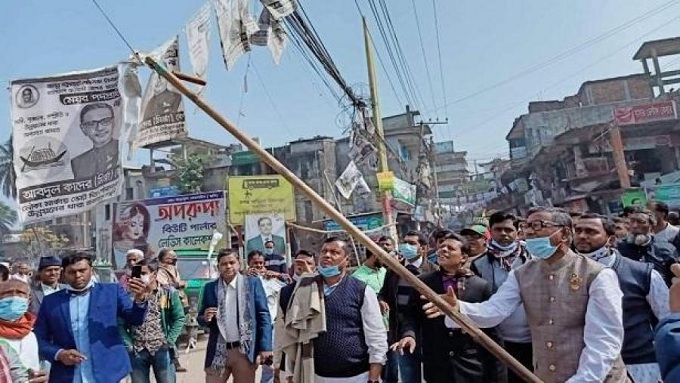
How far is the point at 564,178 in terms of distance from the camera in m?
28.6

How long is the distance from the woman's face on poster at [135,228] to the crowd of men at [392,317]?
11939 mm

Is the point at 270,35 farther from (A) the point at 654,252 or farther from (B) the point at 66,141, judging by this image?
(A) the point at 654,252

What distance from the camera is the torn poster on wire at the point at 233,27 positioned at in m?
5.60

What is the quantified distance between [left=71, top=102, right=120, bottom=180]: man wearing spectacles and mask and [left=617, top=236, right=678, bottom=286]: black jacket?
4.93 metres

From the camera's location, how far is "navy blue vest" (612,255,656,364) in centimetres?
336

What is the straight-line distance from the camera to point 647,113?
26.9 m

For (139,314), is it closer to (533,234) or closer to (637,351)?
(533,234)

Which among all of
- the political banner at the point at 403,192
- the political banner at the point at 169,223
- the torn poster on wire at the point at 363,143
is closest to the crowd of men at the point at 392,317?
the torn poster on wire at the point at 363,143

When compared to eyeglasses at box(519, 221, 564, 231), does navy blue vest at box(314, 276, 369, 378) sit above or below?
below

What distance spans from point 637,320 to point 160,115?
148 inches

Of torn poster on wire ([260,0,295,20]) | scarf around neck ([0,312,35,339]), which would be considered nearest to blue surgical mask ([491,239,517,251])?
scarf around neck ([0,312,35,339])

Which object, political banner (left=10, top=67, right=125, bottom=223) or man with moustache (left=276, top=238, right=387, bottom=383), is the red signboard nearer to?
man with moustache (left=276, top=238, right=387, bottom=383)

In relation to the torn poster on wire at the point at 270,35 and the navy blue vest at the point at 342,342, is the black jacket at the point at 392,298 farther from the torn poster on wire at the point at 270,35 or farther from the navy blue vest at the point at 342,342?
the torn poster on wire at the point at 270,35

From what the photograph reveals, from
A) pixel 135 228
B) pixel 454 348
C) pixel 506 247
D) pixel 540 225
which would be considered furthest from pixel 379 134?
pixel 540 225
